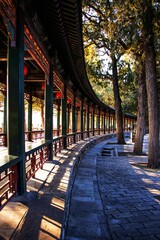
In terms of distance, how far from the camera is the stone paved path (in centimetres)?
429

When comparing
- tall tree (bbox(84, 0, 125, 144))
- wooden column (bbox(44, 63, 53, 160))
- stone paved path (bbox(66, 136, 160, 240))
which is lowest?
stone paved path (bbox(66, 136, 160, 240))

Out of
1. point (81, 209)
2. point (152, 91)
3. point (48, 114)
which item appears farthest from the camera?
point (152, 91)

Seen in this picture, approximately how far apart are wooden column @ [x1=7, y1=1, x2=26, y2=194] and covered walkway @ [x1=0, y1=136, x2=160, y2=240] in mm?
698

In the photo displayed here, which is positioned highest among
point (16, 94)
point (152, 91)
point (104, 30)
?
point (104, 30)

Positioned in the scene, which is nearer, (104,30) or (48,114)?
(48,114)

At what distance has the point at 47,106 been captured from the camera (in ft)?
27.2

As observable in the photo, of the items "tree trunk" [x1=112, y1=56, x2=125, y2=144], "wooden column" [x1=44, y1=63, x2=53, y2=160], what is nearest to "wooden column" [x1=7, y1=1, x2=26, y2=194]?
"wooden column" [x1=44, y1=63, x2=53, y2=160]

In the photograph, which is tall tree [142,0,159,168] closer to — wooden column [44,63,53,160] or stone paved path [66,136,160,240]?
stone paved path [66,136,160,240]

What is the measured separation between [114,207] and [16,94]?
135 inches

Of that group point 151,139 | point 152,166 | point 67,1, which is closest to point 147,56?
point 151,139

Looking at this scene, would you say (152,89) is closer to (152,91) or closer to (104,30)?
(152,91)

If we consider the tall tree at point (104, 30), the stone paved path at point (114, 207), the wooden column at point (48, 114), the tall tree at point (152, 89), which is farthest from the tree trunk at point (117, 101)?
the wooden column at point (48, 114)

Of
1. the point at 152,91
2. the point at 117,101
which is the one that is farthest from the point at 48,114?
the point at 117,101

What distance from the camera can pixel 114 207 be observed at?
18.9ft
